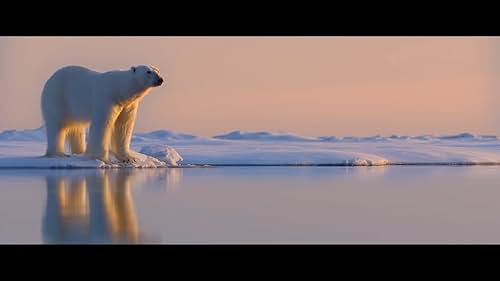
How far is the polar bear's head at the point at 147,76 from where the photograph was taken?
10.1 metres

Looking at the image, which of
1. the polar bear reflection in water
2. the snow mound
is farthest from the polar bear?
the polar bear reflection in water

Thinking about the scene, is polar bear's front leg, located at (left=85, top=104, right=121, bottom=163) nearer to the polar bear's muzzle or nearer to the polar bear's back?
the polar bear's back

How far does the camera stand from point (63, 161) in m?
10.2

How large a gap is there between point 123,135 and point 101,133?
59 centimetres

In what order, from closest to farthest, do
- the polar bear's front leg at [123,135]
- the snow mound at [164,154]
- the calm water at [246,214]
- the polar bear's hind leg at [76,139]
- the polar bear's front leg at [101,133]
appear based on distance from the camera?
the calm water at [246,214]
the polar bear's front leg at [101,133]
the polar bear's front leg at [123,135]
the polar bear's hind leg at [76,139]
the snow mound at [164,154]

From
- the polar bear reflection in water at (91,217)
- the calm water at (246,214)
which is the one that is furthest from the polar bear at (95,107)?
the polar bear reflection in water at (91,217)

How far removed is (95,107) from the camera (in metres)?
10.3

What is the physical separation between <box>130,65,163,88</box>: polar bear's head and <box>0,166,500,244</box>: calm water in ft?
14.0

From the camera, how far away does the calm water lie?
10.0 ft

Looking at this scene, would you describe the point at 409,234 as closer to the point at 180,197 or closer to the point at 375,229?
the point at 375,229

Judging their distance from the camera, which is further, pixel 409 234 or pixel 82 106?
pixel 82 106

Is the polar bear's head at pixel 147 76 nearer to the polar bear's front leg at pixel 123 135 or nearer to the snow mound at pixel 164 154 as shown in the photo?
the polar bear's front leg at pixel 123 135
